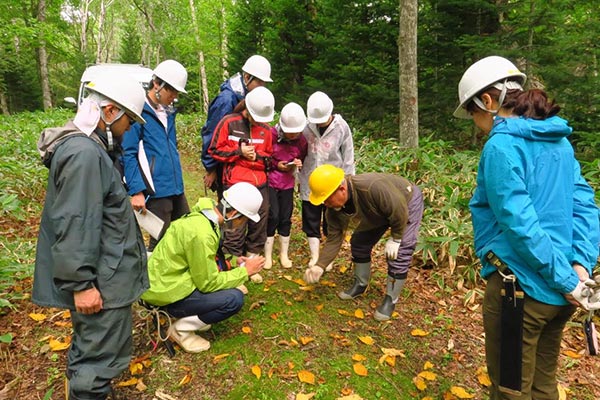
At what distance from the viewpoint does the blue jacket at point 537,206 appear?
5.74 feet

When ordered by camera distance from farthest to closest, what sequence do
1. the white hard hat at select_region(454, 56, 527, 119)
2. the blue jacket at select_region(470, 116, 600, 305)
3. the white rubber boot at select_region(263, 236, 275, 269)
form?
the white rubber boot at select_region(263, 236, 275, 269)
the white hard hat at select_region(454, 56, 527, 119)
the blue jacket at select_region(470, 116, 600, 305)

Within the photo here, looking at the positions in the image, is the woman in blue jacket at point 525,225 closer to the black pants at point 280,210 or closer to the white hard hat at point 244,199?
the white hard hat at point 244,199

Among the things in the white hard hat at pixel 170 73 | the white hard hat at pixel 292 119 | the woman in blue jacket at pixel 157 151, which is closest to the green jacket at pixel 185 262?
the woman in blue jacket at pixel 157 151

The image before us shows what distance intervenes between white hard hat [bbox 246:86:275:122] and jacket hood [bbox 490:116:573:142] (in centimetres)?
242

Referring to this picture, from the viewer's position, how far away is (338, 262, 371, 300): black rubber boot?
394 cm

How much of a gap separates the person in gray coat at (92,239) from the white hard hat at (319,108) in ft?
7.24

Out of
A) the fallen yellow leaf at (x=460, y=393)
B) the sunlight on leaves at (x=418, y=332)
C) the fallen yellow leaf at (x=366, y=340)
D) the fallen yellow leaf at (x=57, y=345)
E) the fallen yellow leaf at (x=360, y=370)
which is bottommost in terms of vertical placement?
the fallen yellow leaf at (x=460, y=393)

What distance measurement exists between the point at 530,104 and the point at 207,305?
8.37ft

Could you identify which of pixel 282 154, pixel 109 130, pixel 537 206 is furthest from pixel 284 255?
pixel 537 206

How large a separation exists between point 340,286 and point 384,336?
3.05 ft

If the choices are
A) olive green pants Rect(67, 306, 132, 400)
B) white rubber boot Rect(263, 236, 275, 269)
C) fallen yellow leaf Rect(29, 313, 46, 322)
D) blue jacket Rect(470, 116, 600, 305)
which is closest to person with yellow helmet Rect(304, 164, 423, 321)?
white rubber boot Rect(263, 236, 275, 269)

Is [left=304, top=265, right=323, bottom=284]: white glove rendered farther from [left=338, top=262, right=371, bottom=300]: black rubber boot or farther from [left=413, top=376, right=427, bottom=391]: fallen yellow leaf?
[left=413, top=376, right=427, bottom=391]: fallen yellow leaf

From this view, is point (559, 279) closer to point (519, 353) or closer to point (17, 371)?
point (519, 353)

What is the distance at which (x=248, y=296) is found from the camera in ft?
12.7
